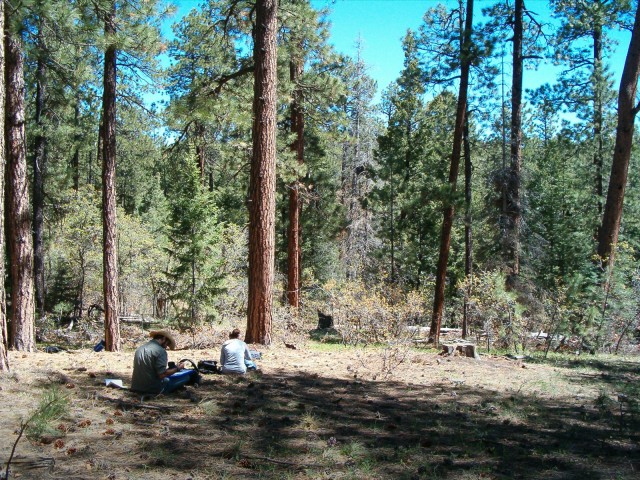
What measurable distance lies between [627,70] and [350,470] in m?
12.6

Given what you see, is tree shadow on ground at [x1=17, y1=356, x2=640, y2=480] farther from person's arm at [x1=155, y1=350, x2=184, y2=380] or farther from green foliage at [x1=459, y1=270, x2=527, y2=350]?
green foliage at [x1=459, y1=270, x2=527, y2=350]

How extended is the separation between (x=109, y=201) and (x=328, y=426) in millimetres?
8792

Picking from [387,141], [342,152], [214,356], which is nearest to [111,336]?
[214,356]

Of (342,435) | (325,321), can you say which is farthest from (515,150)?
(342,435)

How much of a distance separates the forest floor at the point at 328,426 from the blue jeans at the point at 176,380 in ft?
0.49

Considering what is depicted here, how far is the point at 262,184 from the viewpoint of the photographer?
10133mm

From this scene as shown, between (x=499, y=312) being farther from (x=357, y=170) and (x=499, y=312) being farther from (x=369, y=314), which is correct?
(x=357, y=170)

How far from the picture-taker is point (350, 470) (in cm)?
420

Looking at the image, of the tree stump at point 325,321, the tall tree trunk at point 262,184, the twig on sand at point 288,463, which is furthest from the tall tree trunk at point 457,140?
the twig on sand at point 288,463

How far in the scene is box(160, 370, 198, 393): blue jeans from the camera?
20.6 ft

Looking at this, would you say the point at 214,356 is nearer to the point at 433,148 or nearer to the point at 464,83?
the point at 464,83

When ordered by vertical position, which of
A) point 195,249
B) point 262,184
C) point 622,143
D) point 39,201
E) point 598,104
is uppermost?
point 598,104

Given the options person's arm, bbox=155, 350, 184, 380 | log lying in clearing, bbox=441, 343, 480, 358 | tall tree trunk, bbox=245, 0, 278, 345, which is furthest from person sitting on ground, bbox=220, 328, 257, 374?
log lying in clearing, bbox=441, 343, 480, 358

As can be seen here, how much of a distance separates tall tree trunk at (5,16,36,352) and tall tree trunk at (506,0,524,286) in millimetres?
13495
